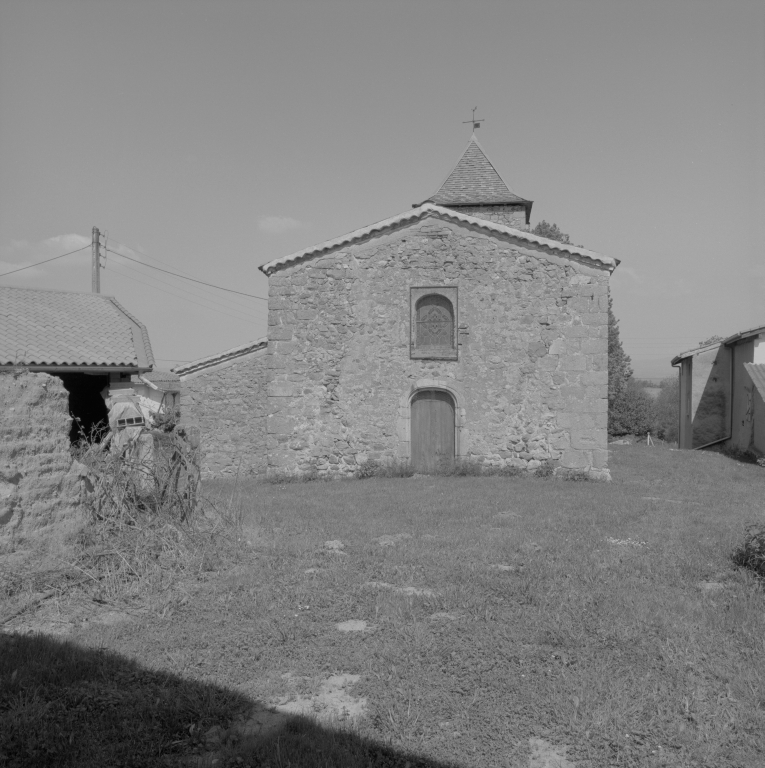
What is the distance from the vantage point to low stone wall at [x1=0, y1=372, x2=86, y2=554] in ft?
18.1

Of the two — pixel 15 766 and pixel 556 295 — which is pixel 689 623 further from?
pixel 556 295

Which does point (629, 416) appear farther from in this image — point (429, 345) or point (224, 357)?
point (224, 357)

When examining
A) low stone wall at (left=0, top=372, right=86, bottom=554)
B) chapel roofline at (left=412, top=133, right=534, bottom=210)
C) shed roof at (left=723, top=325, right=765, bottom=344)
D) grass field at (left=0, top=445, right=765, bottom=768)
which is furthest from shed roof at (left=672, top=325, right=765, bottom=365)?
low stone wall at (left=0, top=372, right=86, bottom=554)

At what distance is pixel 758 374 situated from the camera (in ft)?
56.9

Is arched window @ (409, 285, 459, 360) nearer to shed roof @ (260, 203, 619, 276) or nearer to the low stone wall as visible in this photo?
shed roof @ (260, 203, 619, 276)

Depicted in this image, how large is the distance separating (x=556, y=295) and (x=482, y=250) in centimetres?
191

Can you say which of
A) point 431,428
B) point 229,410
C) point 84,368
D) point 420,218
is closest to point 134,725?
point 84,368

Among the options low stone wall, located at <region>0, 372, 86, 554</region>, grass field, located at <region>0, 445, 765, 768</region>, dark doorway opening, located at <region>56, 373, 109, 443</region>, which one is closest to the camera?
grass field, located at <region>0, 445, 765, 768</region>

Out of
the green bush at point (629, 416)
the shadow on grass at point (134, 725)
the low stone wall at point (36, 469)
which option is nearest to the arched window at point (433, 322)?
the low stone wall at point (36, 469)

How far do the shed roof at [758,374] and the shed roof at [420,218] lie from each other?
247 inches

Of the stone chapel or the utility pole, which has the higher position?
the utility pole

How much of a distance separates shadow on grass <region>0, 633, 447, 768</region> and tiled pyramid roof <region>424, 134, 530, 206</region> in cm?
1738

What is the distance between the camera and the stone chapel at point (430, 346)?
13898mm

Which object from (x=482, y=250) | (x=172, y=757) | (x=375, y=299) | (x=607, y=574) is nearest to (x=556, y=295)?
(x=482, y=250)
